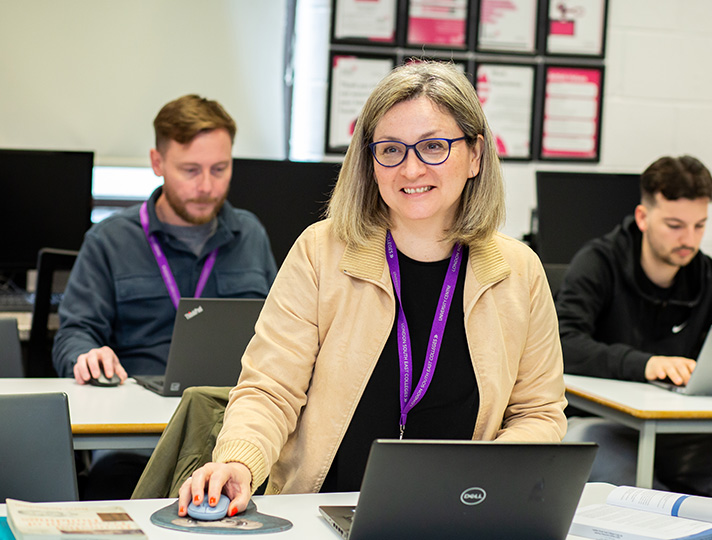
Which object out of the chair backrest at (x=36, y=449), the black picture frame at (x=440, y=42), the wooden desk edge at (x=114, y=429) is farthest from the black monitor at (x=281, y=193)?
the chair backrest at (x=36, y=449)

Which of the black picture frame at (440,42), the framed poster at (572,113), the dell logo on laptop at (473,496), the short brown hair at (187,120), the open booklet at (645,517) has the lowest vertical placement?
the open booklet at (645,517)

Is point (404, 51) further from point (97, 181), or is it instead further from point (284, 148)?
point (97, 181)

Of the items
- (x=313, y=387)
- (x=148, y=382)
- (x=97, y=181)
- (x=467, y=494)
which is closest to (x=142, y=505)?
(x=313, y=387)

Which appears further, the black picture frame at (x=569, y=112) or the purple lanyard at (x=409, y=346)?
the black picture frame at (x=569, y=112)

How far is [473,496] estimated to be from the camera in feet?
3.88

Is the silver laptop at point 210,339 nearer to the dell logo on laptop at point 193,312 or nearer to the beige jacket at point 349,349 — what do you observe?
the dell logo on laptop at point 193,312

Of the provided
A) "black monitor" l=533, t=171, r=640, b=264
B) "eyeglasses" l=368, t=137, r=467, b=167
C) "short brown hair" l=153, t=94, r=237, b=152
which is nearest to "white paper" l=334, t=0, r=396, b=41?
"black monitor" l=533, t=171, r=640, b=264

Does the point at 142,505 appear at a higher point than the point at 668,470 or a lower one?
higher

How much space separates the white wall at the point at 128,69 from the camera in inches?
146

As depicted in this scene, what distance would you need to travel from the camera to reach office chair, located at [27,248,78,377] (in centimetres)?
292

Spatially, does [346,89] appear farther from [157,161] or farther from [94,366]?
[94,366]

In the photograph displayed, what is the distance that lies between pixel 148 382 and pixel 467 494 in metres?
1.40

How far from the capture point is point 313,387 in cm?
164

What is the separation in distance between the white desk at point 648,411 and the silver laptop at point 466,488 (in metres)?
1.22
